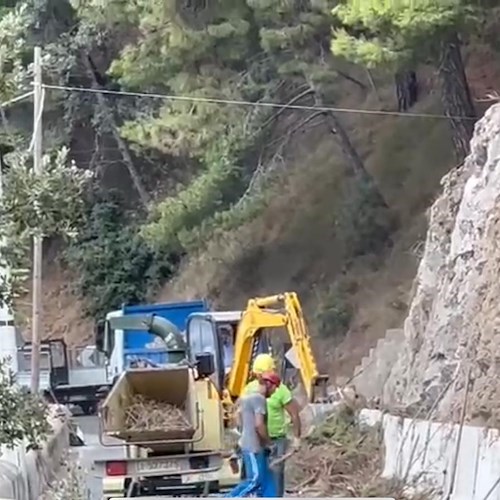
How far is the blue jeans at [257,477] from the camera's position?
44.7ft

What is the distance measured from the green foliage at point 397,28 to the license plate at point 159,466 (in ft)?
27.9

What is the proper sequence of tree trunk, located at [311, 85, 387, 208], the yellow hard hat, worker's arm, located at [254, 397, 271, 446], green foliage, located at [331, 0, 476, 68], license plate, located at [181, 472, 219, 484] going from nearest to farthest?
worker's arm, located at [254, 397, 271, 446]
the yellow hard hat
license plate, located at [181, 472, 219, 484]
green foliage, located at [331, 0, 476, 68]
tree trunk, located at [311, 85, 387, 208]

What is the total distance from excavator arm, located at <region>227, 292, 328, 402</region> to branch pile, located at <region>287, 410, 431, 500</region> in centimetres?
168

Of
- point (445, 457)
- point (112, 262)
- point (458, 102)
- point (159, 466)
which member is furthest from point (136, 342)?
point (445, 457)

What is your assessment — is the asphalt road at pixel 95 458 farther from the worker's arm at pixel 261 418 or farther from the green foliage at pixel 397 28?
the green foliage at pixel 397 28

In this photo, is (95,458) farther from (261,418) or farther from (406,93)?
(406,93)

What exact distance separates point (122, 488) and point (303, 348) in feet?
18.1

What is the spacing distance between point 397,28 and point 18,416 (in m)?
13.6

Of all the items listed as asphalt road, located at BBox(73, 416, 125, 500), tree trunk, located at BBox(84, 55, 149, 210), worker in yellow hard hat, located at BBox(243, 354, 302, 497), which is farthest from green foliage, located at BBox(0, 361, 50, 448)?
tree trunk, located at BBox(84, 55, 149, 210)

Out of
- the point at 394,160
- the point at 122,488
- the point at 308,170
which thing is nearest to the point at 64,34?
the point at 308,170

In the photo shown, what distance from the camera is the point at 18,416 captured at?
8070mm

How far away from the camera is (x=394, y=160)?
31359 mm

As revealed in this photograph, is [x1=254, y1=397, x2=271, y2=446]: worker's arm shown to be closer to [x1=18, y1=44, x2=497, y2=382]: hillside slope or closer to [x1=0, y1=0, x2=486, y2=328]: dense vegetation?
[x1=0, y1=0, x2=486, y2=328]: dense vegetation

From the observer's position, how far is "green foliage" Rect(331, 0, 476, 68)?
1994 centimetres
